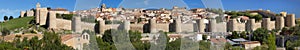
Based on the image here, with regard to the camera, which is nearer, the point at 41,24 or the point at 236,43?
the point at 236,43

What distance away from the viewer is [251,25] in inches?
680

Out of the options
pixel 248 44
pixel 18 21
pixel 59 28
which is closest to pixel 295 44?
pixel 248 44

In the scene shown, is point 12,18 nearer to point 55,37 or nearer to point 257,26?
point 257,26

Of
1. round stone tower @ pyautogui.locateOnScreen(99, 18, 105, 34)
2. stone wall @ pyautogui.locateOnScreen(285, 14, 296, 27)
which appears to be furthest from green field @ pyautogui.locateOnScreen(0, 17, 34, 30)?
stone wall @ pyautogui.locateOnScreen(285, 14, 296, 27)

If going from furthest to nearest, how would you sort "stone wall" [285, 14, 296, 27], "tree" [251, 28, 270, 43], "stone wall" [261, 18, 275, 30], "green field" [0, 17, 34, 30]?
1. "green field" [0, 17, 34, 30]
2. "stone wall" [285, 14, 296, 27]
3. "stone wall" [261, 18, 275, 30]
4. "tree" [251, 28, 270, 43]

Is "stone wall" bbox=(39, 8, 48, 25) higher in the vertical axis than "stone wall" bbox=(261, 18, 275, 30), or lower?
higher

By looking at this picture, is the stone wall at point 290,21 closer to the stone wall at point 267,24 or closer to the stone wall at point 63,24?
the stone wall at point 267,24

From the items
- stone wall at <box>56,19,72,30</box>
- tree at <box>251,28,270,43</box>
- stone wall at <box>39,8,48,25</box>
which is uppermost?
stone wall at <box>39,8,48,25</box>

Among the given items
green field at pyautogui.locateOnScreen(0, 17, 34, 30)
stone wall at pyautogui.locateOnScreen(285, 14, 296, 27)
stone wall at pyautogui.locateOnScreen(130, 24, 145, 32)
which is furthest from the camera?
green field at pyautogui.locateOnScreen(0, 17, 34, 30)

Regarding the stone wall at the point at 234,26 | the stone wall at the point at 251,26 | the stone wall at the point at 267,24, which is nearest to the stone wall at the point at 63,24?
the stone wall at the point at 234,26

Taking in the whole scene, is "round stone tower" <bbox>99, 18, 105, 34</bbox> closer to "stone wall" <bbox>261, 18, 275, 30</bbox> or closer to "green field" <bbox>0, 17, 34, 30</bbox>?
"green field" <bbox>0, 17, 34, 30</bbox>

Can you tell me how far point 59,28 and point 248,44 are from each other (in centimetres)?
517

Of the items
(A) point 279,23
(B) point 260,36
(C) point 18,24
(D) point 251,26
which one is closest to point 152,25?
(B) point 260,36

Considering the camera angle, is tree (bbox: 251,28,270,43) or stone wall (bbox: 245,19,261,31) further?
stone wall (bbox: 245,19,261,31)
